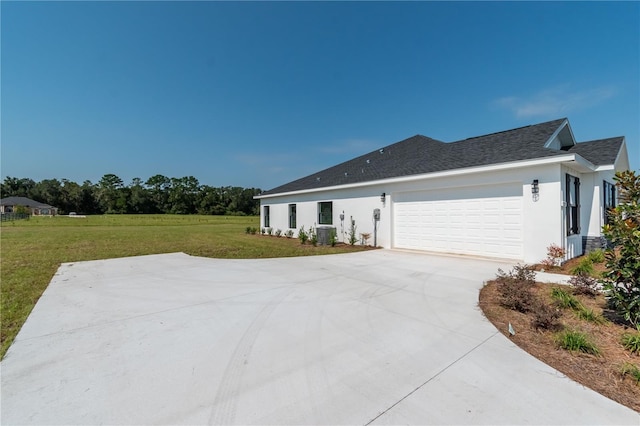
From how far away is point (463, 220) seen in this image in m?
8.81

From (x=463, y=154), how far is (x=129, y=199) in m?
75.9

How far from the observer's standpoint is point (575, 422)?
1.81 meters

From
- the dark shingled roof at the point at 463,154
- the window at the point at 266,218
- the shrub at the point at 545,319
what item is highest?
the dark shingled roof at the point at 463,154

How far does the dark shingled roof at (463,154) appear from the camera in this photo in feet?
26.5

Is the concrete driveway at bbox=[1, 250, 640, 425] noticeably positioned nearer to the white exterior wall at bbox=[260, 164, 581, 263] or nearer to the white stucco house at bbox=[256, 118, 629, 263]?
the white exterior wall at bbox=[260, 164, 581, 263]

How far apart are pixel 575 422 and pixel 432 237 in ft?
26.8

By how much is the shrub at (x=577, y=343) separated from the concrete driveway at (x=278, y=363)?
0.52 meters

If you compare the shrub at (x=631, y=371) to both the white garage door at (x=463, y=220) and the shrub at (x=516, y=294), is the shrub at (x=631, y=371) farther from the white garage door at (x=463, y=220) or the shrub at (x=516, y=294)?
the white garage door at (x=463, y=220)

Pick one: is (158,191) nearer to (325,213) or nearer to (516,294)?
(325,213)

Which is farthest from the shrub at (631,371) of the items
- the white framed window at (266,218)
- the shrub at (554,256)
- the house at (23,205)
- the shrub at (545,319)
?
the house at (23,205)

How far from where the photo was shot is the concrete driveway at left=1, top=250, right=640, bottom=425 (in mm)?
1909

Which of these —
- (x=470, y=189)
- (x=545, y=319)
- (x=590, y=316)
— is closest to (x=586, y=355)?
(x=545, y=319)

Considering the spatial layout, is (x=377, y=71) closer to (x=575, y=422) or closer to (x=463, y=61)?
(x=463, y=61)

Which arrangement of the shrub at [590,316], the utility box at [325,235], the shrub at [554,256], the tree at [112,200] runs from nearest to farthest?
the shrub at [590,316] → the shrub at [554,256] → the utility box at [325,235] → the tree at [112,200]
